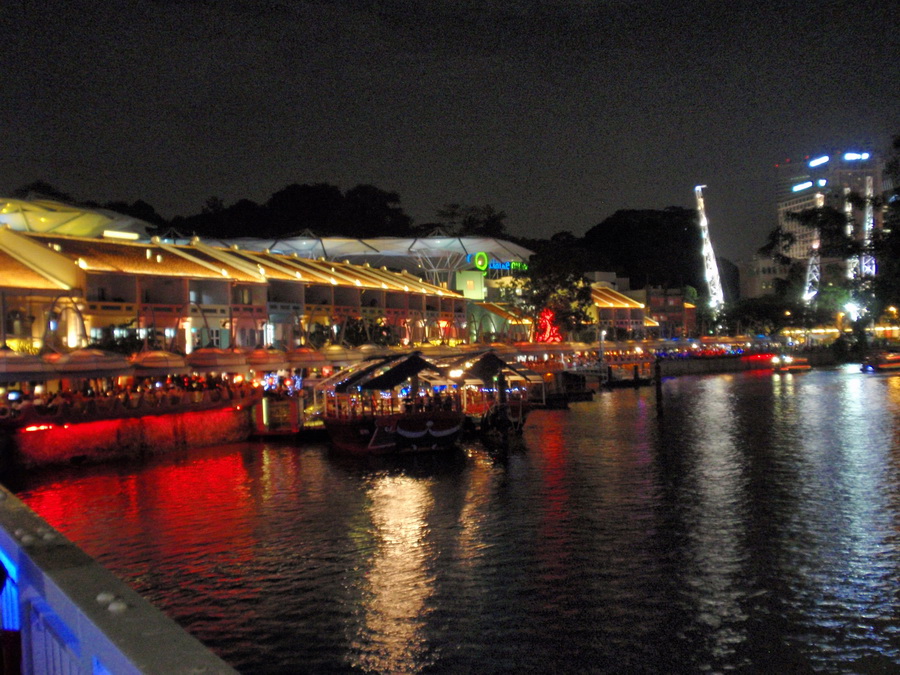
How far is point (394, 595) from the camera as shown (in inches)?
577

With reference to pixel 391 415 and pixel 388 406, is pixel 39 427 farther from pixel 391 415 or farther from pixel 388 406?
pixel 388 406

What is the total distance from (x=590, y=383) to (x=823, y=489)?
43.7 metres

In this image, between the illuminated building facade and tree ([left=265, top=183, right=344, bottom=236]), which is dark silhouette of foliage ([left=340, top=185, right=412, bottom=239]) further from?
the illuminated building facade

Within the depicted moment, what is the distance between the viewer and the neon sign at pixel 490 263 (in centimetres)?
7369

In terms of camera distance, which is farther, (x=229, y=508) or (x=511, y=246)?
Answer: (x=511, y=246)

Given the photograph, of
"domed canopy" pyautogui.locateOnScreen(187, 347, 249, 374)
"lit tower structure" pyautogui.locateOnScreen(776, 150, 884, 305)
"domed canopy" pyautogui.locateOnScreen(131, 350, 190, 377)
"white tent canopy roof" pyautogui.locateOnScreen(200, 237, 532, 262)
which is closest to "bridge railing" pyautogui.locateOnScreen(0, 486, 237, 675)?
"domed canopy" pyautogui.locateOnScreen(131, 350, 190, 377)

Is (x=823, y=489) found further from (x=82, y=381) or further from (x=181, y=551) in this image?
(x=82, y=381)

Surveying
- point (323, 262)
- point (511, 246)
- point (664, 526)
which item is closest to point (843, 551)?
point (664, 526)

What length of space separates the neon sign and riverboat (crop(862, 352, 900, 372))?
34680 mm

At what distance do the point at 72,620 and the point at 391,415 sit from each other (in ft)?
89.7

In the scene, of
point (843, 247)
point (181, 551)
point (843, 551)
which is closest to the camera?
point (843, 551)

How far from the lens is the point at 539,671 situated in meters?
11.4

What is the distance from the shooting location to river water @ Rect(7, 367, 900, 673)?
40.1 feet

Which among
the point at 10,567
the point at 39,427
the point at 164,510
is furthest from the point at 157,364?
the point at 10,567
